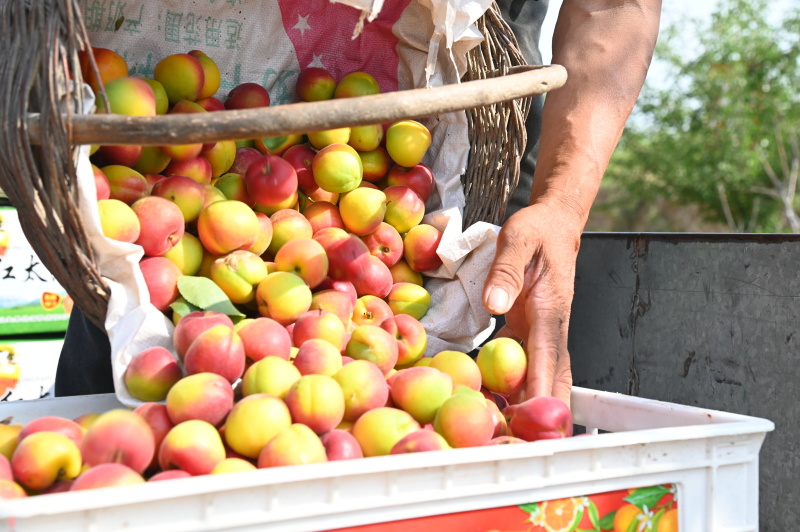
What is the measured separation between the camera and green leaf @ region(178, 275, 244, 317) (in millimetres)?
1252

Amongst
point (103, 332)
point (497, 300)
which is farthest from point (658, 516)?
point (103, 332)

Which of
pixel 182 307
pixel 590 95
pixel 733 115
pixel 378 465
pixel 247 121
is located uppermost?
pixel 733 115

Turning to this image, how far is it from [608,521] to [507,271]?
0.49m

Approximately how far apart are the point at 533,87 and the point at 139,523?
836 mm

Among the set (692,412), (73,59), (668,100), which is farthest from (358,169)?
(668,100)

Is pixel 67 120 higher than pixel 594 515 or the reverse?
higher

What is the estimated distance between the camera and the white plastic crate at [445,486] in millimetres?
757

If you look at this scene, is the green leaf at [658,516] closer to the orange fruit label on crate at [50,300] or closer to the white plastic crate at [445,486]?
the white plastic crate at [445,486]

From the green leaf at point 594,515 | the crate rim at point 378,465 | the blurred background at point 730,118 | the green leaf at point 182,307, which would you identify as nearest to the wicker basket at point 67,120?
the green leaf at point 182,307

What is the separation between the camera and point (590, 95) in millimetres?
1720

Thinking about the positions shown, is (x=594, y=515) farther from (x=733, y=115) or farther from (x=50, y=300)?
(x=733, y=115)

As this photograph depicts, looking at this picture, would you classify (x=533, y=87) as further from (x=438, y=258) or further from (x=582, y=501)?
(x=582, y=501)

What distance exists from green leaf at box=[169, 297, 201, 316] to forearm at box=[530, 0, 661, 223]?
0.74 meters

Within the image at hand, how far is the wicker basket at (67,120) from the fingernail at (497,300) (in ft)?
1.10
